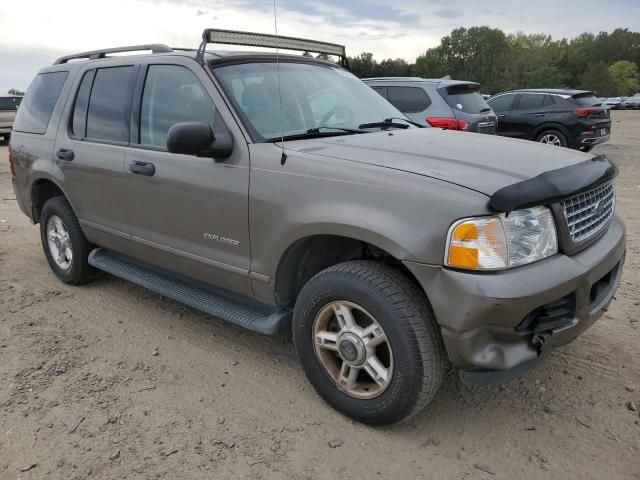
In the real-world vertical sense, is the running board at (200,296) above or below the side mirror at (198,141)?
below

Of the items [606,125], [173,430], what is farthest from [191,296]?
[606,125]

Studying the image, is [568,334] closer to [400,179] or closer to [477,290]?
[477,290]

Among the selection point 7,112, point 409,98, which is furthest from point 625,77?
point 409,98

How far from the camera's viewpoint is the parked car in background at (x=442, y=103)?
8.77 m

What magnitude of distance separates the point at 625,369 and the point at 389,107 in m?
2.35

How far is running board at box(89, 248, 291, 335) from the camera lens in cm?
321

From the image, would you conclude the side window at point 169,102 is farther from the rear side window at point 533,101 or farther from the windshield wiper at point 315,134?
the rear side window at point 533,101

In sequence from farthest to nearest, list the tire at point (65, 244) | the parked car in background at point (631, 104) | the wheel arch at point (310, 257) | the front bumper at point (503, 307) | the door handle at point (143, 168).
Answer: the parked car in background at point (631, 104)
the tire at point (65, 244)
the door handle at point (143, 168)
the wheel arch at point (310, 257)
the front bumper at point (503, 307)

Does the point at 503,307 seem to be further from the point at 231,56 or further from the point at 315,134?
the point at 231,56

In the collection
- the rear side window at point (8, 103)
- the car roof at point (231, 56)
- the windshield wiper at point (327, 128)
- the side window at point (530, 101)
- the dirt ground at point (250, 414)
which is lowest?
the dirt ground at point (250, 414)

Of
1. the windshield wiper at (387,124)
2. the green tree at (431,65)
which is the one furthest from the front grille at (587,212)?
the green tree at (431,65)

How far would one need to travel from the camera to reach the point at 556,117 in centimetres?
1289

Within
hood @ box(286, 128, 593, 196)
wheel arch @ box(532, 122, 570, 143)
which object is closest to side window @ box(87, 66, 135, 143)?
hood @ box(286, 128, 593, 196)

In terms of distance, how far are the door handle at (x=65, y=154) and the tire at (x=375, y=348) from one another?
2501 mm
